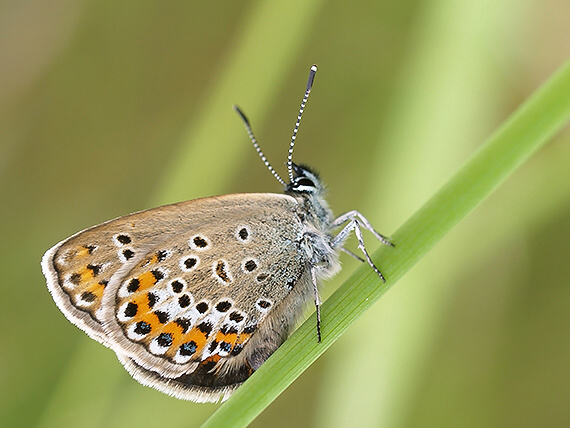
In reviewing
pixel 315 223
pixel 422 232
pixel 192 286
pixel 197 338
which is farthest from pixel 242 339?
pixel 422 232

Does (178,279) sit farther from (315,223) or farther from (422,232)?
(422,232)

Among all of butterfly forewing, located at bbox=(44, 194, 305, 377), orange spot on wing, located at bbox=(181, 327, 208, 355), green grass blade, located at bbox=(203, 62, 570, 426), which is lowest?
green grass blade, located at bbox=(203, 62, 570, 426)

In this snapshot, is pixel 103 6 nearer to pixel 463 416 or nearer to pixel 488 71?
pixel 488 71

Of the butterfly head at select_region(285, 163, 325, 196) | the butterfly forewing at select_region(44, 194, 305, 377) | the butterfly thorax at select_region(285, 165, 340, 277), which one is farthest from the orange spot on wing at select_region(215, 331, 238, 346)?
the butterfly head at select_region(285, 163, 325, 196)

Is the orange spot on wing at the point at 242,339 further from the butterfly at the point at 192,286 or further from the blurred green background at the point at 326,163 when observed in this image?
the blurred green background at the point at 326,163

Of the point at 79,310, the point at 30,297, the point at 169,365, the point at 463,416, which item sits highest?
the point at 30,297

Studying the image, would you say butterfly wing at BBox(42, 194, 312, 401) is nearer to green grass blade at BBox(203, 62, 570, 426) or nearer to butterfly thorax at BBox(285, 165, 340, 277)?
butterfly thorax at BBox(285, 165, 340, 277)

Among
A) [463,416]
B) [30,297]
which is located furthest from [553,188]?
[30,297]
